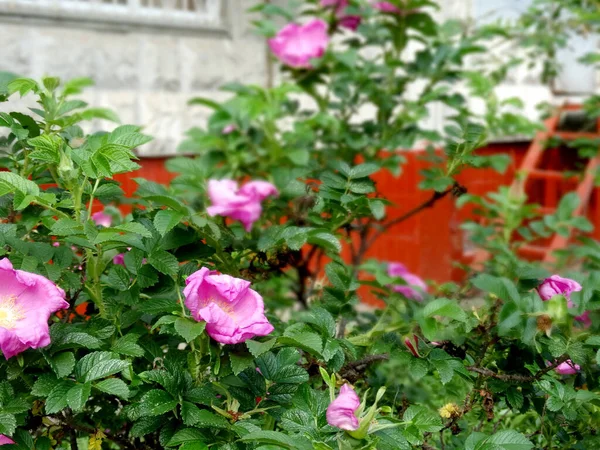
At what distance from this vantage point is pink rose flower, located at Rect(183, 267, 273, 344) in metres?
1.08

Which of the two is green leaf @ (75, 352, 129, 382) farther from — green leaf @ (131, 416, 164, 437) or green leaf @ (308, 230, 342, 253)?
green leaf @ (308, 230, 342, 253)

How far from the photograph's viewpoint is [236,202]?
189cm

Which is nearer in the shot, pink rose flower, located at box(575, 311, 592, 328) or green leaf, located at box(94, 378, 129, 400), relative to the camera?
green leaf, located at box(94, 378, 129, 400)

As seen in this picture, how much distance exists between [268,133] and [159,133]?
40.4 inches

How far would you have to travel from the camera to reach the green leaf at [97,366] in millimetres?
1064

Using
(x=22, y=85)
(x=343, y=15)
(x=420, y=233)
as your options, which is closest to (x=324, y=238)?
(x=22, y=85)

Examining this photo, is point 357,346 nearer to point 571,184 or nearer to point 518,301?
point 518,301

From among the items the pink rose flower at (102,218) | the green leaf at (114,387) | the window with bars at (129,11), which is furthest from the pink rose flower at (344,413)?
the window with bars at (129,11)

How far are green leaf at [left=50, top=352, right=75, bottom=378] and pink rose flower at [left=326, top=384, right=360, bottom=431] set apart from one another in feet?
1.09

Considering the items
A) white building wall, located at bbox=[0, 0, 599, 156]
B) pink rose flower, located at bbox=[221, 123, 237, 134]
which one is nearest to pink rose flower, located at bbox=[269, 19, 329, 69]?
pink rose flower, located at bbox=[221, 123, 237, 134]

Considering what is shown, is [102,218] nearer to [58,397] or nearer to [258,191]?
[258,191]

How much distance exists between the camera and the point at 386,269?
2787mm

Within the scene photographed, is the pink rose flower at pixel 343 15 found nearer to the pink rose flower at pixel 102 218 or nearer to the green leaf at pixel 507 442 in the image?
the pink rose flower at pixel 102 218

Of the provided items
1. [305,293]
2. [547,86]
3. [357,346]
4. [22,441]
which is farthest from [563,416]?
[547,86]
